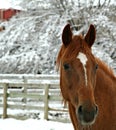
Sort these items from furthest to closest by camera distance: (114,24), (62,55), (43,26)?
(43,26)
(114,24)
(62,55)

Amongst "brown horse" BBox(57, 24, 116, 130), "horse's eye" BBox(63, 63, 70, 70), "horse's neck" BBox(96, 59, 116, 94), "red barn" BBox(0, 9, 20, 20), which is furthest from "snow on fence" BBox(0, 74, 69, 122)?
"red barn" BBox(0, 9, 20, 20)

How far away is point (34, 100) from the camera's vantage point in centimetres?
1104

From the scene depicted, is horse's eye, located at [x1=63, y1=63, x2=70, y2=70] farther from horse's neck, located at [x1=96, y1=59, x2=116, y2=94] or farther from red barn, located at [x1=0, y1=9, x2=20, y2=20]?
red barn, located at [x1=0, y1=9, x2=20, y2=20]

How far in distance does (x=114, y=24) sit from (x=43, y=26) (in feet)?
10.6

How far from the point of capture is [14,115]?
10.8 m

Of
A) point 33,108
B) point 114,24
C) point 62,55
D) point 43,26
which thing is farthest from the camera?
point 43,26

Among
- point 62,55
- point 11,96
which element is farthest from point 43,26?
point 62,55

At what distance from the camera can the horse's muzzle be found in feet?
10.3

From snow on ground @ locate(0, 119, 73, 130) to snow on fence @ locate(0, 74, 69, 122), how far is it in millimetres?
472

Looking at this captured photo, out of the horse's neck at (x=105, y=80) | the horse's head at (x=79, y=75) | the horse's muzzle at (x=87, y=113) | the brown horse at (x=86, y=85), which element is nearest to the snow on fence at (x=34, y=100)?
the horse's neck at (x=105, y=80)

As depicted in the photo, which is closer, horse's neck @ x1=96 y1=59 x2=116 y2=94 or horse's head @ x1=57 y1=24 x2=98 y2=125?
horse's head @ x1=57 y1=24 x2=98 y2=125

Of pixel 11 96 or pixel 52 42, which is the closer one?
pixel 11 96

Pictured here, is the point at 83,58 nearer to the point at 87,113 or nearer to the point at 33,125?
the point at 87,113

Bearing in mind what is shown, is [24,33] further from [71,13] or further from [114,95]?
[114,95]
